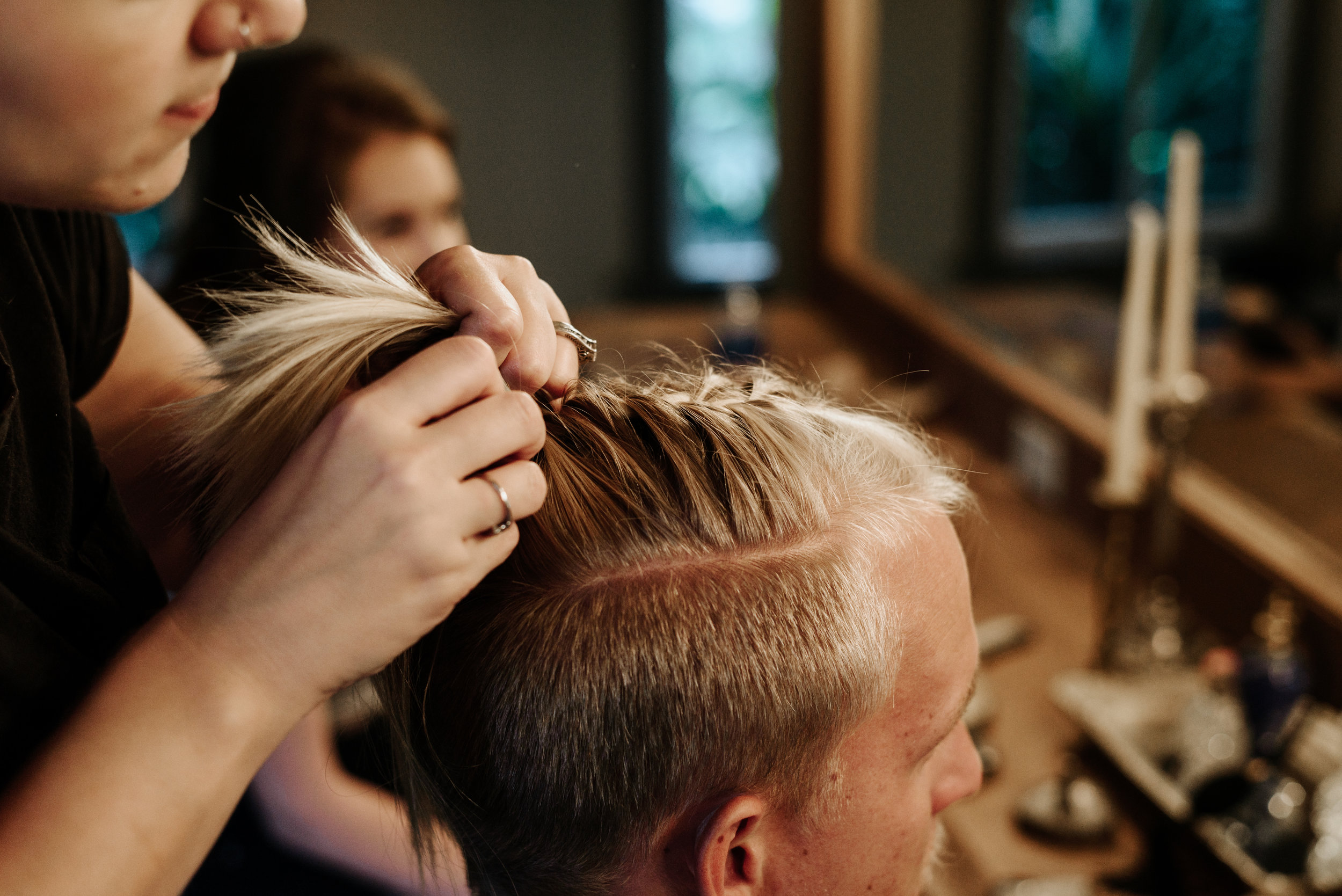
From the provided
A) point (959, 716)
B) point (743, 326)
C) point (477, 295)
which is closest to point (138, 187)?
point (477, 295)

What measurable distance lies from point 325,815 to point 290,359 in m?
1.11

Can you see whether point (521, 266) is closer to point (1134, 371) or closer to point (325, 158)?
point (1134, 371)

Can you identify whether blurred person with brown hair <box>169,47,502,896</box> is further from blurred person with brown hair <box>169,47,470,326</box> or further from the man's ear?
the man's ear

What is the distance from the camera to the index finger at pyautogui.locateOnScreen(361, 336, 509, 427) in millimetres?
567

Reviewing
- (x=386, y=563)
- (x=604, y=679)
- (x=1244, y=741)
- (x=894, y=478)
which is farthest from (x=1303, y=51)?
(x=386, y=563)

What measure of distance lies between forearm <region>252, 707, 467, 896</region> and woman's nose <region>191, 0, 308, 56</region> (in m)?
1.15

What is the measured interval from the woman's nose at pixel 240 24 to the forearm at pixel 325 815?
115 cm

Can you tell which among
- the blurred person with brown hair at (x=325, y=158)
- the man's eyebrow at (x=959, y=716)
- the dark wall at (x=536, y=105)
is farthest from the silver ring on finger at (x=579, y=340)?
the dark wall at (x=536, y=105)

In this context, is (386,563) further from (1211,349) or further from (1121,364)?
(1211,349)

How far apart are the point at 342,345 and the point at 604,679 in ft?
0.93

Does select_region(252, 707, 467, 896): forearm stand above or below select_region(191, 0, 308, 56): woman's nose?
below

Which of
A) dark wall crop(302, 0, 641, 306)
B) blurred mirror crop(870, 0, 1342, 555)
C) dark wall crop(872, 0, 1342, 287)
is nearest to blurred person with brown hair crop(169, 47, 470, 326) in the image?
blurred mirror crop(870, 0, 1342, 555)

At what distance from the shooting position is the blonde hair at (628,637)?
29.1 inches

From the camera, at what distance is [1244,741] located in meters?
1.29
